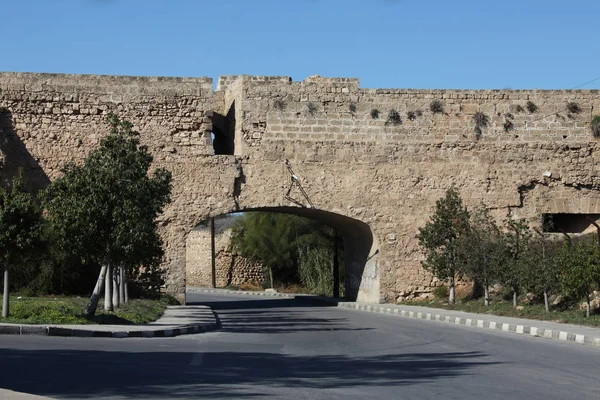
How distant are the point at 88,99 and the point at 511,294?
12674 mm

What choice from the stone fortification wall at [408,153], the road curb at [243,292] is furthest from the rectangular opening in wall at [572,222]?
the road curb at [243,292]

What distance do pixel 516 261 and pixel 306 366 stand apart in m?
13.1

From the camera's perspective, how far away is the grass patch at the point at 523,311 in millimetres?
17641

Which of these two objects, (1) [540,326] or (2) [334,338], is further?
(1) [540,326]

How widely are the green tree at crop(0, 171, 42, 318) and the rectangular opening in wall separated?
16023 millimetres

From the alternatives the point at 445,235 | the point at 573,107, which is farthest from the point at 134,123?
the point at 573,107

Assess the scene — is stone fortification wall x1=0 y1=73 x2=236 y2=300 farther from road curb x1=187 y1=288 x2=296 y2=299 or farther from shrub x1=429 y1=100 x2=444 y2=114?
road curb x1=187 y1=288 x2=296 y2=299

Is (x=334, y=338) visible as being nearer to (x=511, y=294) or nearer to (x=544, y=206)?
(x=511, y=294)

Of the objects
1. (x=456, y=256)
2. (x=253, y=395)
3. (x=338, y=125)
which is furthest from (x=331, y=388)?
(x=338, y=125)

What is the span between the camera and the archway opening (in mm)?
28047

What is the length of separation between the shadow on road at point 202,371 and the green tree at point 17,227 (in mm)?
5217

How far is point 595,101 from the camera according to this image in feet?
89.6

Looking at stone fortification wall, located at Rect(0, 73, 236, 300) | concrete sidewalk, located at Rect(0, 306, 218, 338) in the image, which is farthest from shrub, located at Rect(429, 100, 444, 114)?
concrete sidewalk, located at Rect(0, 306, 218, 338)

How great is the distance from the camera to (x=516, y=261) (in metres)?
22.4
